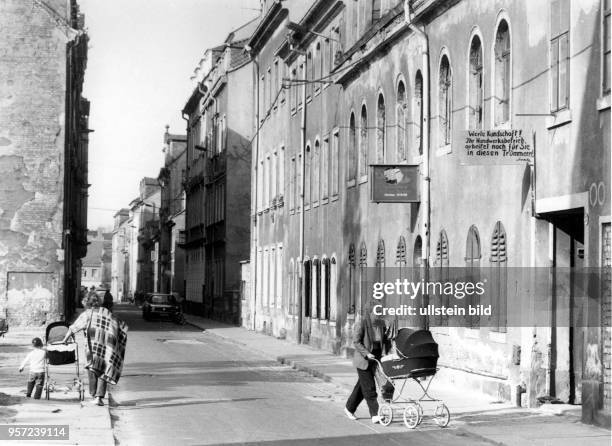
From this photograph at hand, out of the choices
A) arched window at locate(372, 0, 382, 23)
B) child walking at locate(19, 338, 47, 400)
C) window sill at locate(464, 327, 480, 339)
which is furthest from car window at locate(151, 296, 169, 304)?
child walking at locate(19, 338, 47, 400)

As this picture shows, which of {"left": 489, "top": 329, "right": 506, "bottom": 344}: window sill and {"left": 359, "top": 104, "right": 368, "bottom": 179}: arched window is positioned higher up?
{"left": 359, "top": 104, "right": 368, "bottom": 179}: arched window

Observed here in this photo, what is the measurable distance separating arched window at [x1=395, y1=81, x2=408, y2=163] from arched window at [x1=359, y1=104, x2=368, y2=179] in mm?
3160

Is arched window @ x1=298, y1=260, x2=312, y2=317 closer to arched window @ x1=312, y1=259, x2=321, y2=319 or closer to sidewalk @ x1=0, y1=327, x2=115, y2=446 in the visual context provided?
arched window @ x1=312, y1=259, x2=321, y2=319

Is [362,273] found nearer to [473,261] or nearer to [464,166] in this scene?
[464,166]

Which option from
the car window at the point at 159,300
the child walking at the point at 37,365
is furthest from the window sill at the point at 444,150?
the car window at the point at 159,300

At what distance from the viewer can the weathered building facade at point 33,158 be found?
1732 inches

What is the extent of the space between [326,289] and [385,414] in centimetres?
1845

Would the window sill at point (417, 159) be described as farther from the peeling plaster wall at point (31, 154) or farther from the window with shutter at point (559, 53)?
the peeling plaster wall at point (31, 154)

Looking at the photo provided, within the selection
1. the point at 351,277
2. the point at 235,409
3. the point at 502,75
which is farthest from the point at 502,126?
the point at 351,277

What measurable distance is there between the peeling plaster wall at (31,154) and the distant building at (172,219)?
38.7 m

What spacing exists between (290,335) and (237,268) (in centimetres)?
1973

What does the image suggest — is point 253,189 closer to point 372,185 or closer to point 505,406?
point 372,185

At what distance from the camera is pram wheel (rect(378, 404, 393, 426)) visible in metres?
15.7

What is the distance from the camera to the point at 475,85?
70.5 ft
